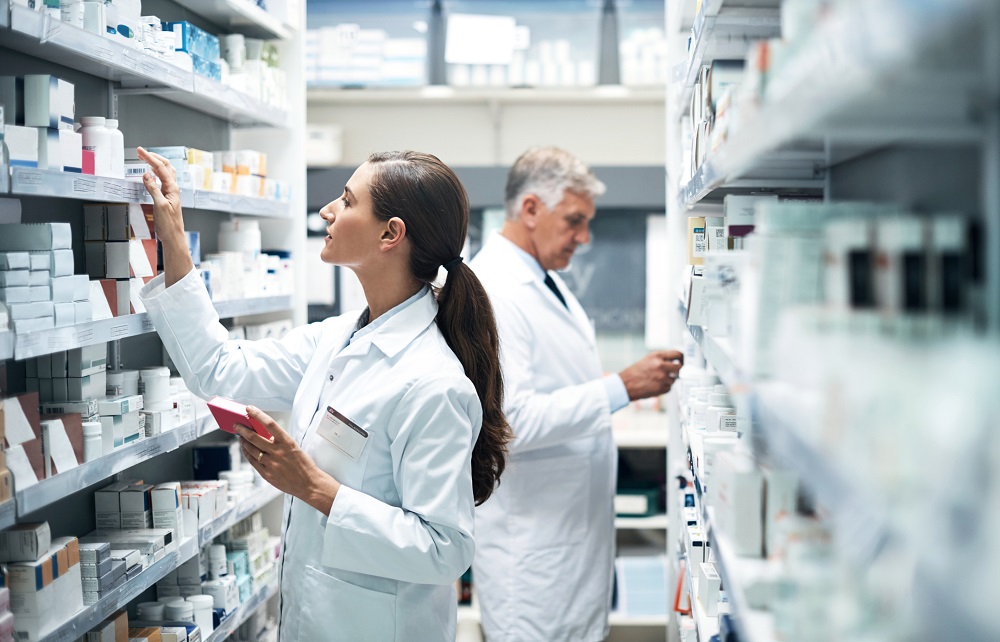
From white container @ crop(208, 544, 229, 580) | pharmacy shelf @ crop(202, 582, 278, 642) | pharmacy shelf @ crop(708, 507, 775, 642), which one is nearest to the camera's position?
pharmacy shelf @ crop(708, 507, 775, 642)

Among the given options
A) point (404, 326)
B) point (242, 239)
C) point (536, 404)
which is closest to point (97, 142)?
point (404, 326)

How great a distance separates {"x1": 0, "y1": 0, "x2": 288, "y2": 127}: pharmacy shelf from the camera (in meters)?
1.85

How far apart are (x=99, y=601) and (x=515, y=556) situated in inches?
59.2

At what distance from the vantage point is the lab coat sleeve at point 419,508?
2.01 meters

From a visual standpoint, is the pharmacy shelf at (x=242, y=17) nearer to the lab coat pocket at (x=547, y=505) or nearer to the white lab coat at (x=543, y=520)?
the white lab coat at (x=543, y=520)

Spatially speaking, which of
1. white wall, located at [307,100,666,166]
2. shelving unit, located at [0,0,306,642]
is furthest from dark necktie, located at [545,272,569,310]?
white wall, located at [307,100,666,166]

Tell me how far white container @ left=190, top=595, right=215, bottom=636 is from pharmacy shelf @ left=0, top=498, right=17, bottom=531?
3.22 feet

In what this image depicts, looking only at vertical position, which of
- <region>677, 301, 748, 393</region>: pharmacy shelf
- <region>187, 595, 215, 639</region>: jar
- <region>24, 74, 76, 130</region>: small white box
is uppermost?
<region>24, 74, 76, 130</region>: small white box

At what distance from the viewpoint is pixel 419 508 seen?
2021 mm

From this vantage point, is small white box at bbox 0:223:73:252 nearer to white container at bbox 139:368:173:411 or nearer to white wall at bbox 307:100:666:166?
white container at bbox 139:368:173:411

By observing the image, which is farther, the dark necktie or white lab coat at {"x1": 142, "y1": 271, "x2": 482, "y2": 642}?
the dark necktie

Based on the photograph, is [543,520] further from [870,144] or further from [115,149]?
[870,144]

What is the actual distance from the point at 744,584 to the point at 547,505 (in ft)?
6.42

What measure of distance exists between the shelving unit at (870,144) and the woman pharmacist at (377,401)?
0.71 meters
